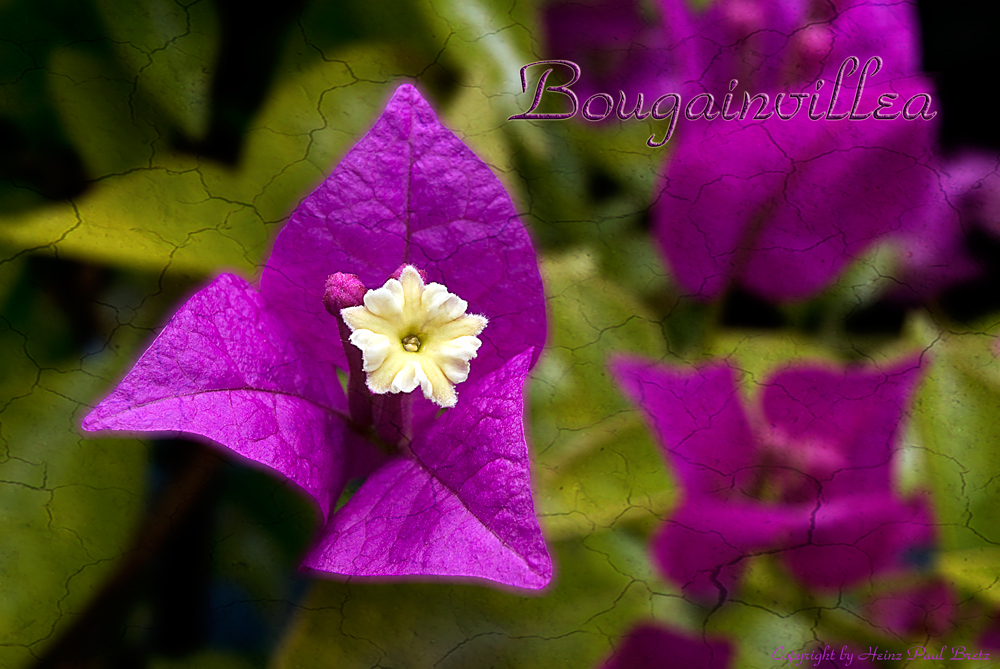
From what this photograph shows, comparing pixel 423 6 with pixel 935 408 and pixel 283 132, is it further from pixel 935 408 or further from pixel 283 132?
pixel 935 408

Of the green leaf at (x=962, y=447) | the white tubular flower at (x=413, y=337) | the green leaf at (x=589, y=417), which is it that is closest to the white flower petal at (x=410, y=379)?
the white tubular flower at (x=413, y=337)

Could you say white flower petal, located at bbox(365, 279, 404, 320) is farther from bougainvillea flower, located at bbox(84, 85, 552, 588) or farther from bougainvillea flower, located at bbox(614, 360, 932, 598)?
bougainvillea flower, located at bbox(614, 360, 932, 598)

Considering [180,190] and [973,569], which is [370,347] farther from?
[973,569]

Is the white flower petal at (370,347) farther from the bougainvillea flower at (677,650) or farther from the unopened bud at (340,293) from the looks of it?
the bougainvillea flower at (677,650)

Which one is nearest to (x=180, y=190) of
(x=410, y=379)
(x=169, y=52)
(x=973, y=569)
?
(x=169, y=52)

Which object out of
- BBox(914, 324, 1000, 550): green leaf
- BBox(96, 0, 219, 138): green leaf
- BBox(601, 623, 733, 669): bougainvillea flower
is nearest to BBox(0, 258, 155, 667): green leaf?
BBox(96, 0, 219, 138): green leaf
